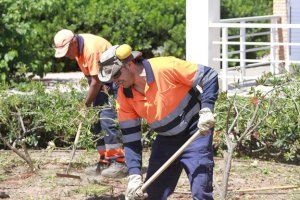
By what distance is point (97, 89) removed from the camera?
25.1 ft

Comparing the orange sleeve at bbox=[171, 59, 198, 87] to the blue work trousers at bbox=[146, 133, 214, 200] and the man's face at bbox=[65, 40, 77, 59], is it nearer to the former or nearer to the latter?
the blue work trousers at bbox=[146, 133, 214, 200]

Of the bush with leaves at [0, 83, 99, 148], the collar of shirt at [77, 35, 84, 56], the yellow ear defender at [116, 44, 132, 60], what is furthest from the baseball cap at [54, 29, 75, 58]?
the yellow ear defender at [116, 44, 132, 60]

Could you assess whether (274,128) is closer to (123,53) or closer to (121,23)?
(123,53)

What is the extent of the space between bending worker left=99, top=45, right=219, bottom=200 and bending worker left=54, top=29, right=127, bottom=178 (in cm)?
206

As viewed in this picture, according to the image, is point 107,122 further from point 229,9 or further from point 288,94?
point 229,9

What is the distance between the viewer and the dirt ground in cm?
730

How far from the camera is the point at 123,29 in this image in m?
18.1

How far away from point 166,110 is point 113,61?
52 cm

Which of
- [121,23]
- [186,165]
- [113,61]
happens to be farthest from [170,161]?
[121,23]

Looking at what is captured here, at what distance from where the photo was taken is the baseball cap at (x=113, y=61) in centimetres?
505

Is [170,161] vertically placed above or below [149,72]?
below

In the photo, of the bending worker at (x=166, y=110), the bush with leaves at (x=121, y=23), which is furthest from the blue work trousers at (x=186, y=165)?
the bush with leaves at (x=121, y=23)

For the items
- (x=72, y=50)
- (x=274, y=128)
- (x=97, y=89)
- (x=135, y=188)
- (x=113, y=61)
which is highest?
(x=113, y=61)

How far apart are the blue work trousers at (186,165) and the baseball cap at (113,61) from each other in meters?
0.70
